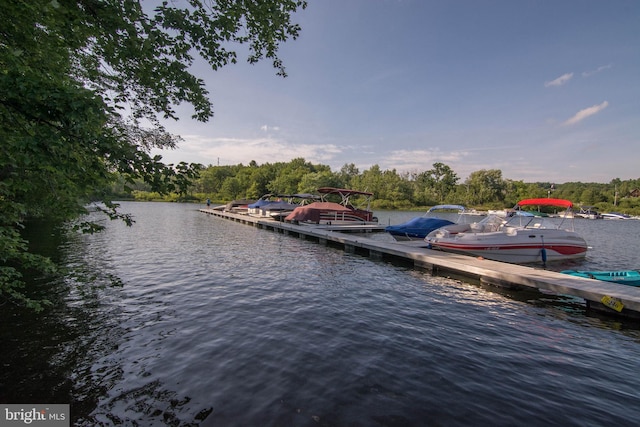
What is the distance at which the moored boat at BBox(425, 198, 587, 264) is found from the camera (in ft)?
50.7

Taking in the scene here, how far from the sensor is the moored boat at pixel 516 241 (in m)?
15.5

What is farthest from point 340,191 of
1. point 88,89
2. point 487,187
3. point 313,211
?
point 487,187

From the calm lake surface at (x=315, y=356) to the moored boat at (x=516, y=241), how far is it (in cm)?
473

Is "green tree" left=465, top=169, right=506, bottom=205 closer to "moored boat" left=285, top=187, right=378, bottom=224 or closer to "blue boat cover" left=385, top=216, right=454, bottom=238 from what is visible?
"moored boat" left=285, top=187, right=378, bottom=224

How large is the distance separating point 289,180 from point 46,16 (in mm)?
83834

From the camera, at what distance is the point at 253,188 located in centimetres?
9412

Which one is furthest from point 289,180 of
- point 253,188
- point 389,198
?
point 389,198

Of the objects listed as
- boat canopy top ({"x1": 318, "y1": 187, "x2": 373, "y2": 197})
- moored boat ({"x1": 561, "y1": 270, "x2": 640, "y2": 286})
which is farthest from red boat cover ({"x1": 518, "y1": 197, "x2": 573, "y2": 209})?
boat canopy top ({"x1": 318, "y1": 187, "x2": 373, "y2": 197})

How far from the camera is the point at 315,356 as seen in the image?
238 inches

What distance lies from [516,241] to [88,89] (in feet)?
57.3

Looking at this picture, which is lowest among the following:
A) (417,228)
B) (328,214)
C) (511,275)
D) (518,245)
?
(511,275)

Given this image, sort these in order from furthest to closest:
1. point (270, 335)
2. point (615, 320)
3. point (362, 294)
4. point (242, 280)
A: point (242, 280) < point (362, 294) < point (615, 320) < point (270, 335)

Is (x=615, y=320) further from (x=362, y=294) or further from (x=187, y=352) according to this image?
(x=187, y=352)

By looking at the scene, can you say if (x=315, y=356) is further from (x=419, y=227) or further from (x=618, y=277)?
(x=419, y=227)
